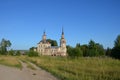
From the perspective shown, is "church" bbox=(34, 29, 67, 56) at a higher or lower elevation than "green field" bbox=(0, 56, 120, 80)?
higher

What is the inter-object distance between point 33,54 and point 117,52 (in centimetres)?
5012

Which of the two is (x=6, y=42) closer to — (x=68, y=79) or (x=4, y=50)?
(x=4, y=50)

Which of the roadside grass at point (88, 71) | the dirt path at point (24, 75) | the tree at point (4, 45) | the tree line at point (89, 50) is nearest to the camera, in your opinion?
the roadside grass at point (88, 71)

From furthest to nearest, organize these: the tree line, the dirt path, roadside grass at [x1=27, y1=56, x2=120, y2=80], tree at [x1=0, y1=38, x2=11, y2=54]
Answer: tree at [x1=0, y1=38, x2=11, y2=54] < the tree line < the dirt path < roadside grass at [x1=27, y1=56, x2=120, y2=80]

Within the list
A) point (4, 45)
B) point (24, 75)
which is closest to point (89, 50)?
point (4, 45)

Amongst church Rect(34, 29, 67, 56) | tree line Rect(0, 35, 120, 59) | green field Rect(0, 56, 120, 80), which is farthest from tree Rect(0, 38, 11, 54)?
green field Rect(0, 56, 120, 80)

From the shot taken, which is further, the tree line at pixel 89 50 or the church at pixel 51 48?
the church at pixel 51 48

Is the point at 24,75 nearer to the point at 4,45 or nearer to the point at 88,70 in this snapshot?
the point at 88,70

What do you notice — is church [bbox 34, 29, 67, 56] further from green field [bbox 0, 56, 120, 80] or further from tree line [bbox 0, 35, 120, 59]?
green field [bbox 0, 56, 120, 80]

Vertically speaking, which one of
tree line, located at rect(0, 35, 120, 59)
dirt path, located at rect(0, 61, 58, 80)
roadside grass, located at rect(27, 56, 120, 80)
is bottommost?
dirt path, located at rect(0, 61, 58, 80)

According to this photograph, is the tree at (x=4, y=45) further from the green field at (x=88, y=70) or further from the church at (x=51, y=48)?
the green field at (x=88, y=70)

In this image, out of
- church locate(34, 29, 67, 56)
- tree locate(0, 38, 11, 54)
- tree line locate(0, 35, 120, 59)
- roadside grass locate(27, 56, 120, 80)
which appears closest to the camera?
roadside grass locate(27, 56, 120, 80)

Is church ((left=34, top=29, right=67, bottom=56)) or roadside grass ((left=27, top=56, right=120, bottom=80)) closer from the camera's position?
roadside grass ((left=27, top=56, right=120, bottom=80))

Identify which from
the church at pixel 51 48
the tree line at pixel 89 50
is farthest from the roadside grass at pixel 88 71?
the church at pixel 51 48
